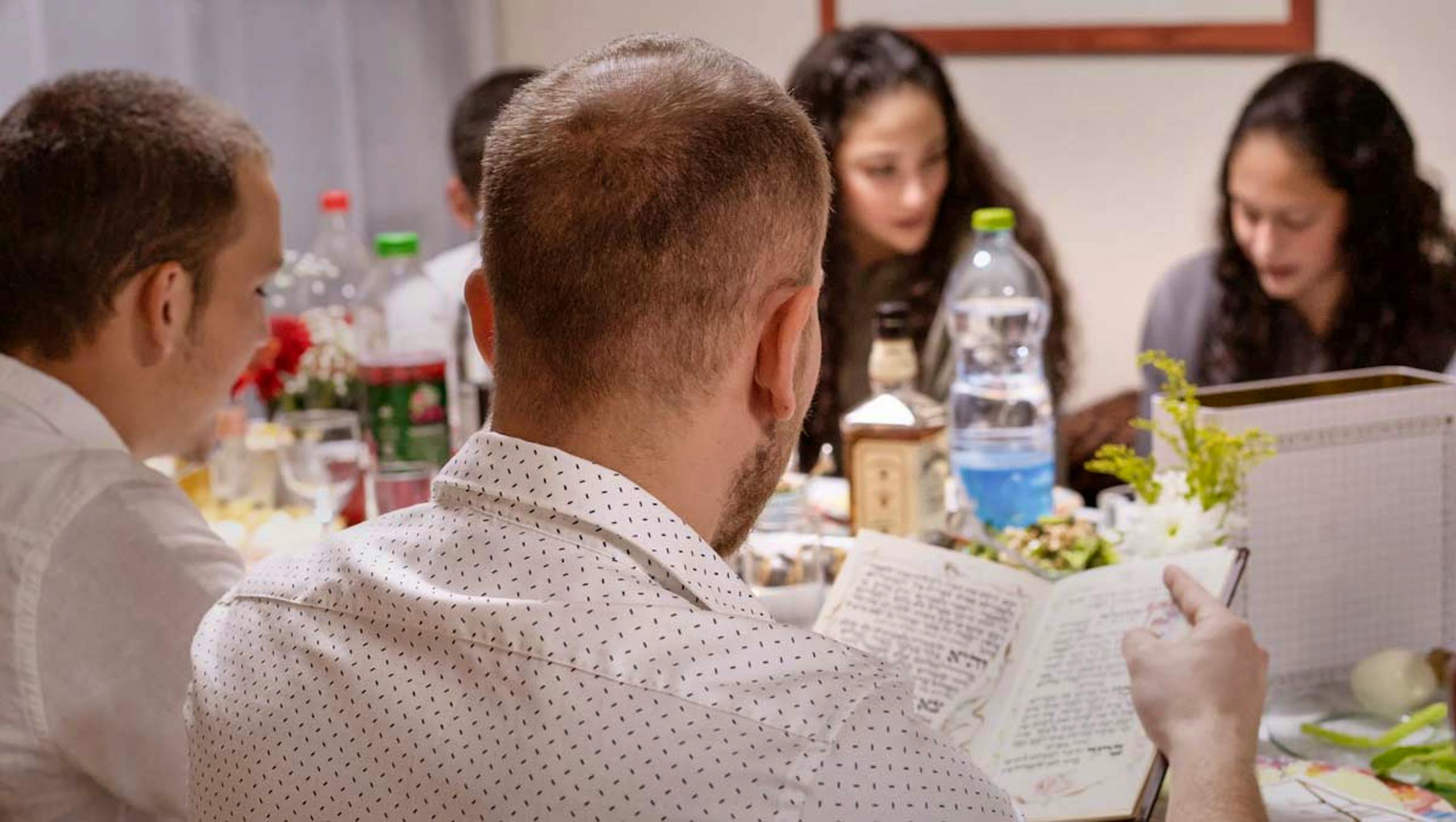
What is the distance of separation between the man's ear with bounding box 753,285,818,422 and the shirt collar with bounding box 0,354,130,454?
68cm

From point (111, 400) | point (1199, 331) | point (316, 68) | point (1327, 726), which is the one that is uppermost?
point (316, 68)

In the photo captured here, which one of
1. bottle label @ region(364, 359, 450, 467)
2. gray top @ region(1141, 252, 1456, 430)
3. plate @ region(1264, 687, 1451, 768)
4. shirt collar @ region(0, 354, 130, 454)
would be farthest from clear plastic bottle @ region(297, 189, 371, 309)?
plate @ region(1264, 687, 1451, 768)

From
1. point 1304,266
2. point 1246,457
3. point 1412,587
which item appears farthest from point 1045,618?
point 1304,266

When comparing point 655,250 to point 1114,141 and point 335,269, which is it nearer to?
point 335,269

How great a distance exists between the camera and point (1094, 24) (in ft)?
11.9

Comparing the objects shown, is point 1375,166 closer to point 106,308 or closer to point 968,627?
point 968,627

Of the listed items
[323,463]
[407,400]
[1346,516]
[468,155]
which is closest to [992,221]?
[1346,516]

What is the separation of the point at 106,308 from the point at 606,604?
2.54ft

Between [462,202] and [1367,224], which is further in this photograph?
[462,202]

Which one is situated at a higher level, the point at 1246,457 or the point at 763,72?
the point at 763,72

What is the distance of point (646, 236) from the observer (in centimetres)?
79

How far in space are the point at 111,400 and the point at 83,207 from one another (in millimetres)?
160

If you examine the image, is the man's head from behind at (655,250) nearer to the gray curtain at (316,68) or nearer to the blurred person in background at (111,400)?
the blurred person in background at (111,400)

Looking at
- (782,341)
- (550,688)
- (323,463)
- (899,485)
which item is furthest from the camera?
(323,463)
